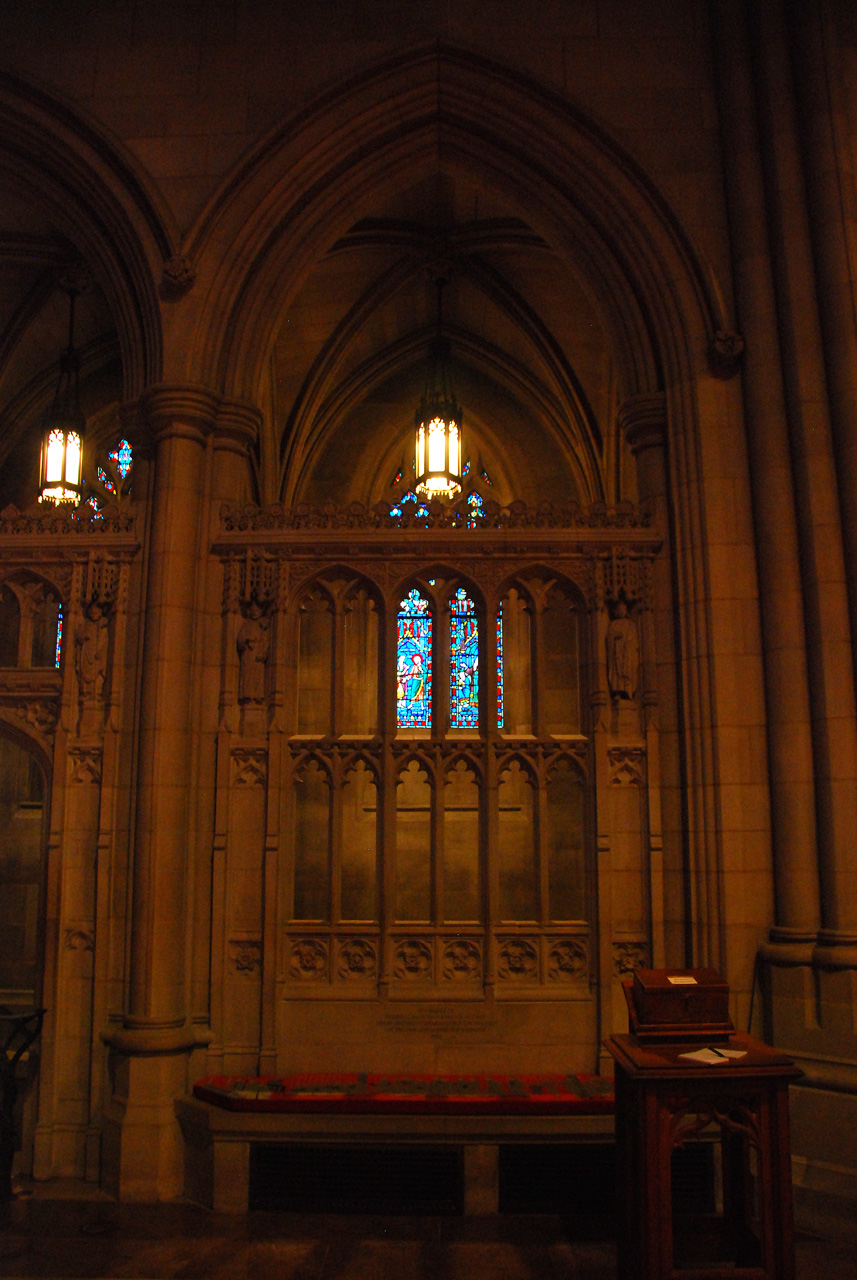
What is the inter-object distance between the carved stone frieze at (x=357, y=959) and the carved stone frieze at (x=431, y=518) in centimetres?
298

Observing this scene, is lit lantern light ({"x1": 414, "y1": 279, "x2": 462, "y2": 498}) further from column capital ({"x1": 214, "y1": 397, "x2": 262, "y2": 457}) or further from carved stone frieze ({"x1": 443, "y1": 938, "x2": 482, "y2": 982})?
carved stone frieze ({"x1": 443, "y1": 938, "x2": 482, "y2": 982})

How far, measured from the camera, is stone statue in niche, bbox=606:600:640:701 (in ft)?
22.3

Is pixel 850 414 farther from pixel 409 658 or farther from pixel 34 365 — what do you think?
pixel 34 365

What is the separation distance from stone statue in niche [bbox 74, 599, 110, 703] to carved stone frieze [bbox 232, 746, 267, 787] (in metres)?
1.09

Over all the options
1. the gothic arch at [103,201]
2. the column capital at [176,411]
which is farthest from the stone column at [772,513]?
the gothic arch at [103,201]

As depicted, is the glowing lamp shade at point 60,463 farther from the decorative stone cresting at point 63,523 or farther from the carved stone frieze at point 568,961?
the carved stone frieze at point 568,961

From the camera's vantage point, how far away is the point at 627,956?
21.6ft

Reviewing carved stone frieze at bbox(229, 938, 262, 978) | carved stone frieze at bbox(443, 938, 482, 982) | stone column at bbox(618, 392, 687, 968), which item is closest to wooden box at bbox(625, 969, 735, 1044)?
stone column at bbox(618, 392, 687, 968)

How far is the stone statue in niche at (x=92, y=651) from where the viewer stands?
6.84 metres

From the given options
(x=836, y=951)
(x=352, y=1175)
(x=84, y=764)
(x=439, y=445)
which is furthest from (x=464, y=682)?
(x=352, y=1175)

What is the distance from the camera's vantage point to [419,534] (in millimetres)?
7031

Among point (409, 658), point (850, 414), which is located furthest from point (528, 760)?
point (409, 658)

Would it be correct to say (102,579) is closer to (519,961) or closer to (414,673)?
(519,961)

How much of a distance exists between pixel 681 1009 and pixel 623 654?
2.96 m
